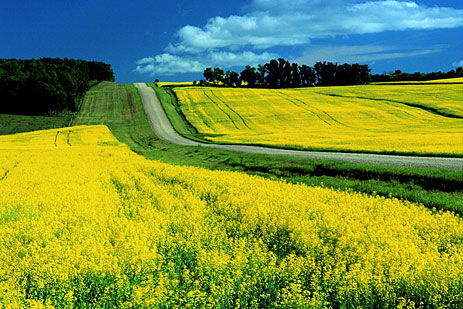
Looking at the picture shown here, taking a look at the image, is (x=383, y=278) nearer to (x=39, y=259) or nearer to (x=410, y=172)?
(x=39, y=259)

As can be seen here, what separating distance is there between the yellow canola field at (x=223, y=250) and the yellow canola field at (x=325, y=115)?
19.6 m

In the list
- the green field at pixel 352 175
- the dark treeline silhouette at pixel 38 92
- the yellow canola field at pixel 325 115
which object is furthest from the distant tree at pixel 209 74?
the green field at pixel 352 175

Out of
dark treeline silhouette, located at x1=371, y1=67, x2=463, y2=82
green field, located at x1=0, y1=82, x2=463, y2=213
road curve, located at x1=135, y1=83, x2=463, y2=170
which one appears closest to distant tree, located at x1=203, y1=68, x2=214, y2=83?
road curve, located at x1=135, y1=83, x2=463, y2=170

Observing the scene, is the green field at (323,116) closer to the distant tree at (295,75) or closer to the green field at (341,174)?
the green field at (341,174)

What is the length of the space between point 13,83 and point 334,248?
8474 cm

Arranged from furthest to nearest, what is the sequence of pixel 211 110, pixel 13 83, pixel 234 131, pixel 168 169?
pixel 13 83 < pixel 211 110 < pixel 234 131 < pixel 168 169

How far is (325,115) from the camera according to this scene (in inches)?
2255

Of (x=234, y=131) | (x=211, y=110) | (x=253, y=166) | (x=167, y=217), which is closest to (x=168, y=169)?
(x=253, y=166)

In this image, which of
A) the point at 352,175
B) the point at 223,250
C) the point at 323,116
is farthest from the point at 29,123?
the point at 223,250

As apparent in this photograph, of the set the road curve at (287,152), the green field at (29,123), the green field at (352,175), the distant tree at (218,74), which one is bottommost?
the green field at (352,175)

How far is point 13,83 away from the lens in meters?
72.0

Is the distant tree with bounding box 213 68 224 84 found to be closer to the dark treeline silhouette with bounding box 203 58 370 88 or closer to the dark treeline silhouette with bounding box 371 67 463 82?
the dark treeline silhouette with bounding box 203 58 370 88

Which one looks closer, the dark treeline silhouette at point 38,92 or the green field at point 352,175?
the green field at point 352,175

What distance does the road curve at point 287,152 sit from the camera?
18.7 meters
